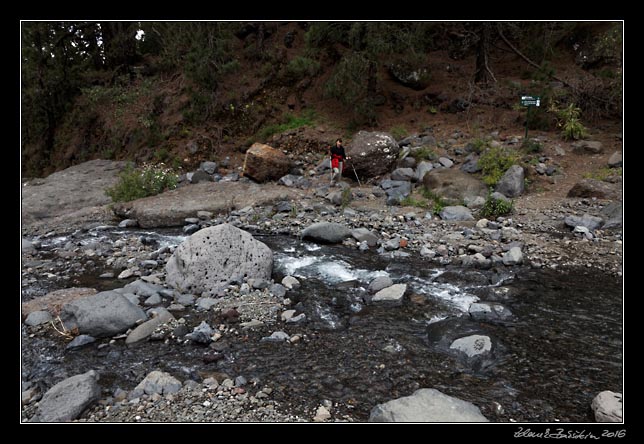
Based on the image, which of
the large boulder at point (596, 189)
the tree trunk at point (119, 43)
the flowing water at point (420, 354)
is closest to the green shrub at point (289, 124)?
the tree trunk at point (119, 43)

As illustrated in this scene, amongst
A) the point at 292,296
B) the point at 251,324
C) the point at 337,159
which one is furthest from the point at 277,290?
the point at 337,159

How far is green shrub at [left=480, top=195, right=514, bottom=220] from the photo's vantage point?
38.3 ft

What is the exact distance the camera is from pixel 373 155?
1530cm

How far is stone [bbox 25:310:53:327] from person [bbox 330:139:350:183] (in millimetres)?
10004

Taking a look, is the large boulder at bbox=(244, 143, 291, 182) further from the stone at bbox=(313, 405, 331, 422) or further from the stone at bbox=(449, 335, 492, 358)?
the stone at bbox=(313, 405, 331, 422)

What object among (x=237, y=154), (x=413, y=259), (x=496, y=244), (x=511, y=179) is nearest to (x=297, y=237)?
(x=413, y=259)

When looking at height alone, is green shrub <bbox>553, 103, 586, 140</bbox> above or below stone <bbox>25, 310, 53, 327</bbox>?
above

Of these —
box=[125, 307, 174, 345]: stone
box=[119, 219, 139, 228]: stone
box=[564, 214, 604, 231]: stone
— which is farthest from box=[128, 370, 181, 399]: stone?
box=[564, 214, 604, 231]: stone

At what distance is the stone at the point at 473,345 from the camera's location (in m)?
5.80

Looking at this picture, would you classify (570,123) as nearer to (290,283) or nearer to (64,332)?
(290,283)

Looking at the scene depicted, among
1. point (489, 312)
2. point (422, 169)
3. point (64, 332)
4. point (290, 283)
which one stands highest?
point (422, 169)

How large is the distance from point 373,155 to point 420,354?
1030 centimetres

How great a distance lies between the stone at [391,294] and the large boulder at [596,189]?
768 centimetres

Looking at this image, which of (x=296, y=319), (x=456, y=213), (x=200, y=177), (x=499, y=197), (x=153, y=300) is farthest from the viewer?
(x=200, y=177)
